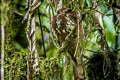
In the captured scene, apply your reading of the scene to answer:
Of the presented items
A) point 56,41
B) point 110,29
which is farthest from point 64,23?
point 110,29

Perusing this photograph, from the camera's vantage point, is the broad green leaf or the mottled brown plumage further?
the broad green leaf

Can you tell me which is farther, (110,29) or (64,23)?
(110,29)

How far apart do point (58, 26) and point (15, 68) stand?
240 mm

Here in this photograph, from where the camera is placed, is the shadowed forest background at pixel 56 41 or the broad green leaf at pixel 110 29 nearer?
the shadowed forest background at pixel 56 41

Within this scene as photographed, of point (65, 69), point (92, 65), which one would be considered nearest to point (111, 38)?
point (92, 65)

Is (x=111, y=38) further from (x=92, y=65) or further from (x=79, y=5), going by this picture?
A: (x=79, y=5)

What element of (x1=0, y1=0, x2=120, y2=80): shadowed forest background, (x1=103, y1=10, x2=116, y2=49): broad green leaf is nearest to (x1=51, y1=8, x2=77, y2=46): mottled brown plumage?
(x1=0, y1=0, x2=120, y2=80): shadowed forest background

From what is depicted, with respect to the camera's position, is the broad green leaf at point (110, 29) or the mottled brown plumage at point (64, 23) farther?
the broad green leaf at point (110, 29)

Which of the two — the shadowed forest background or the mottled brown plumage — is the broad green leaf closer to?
the shadowed forest background

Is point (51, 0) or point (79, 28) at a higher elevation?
point (51, 0)

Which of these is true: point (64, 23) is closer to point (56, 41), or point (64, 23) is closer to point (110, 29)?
point (56, 41)

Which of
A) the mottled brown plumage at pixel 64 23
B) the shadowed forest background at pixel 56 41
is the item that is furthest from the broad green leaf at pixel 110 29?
the mottled brown plumage at pixel 64 23

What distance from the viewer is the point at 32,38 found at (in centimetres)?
87

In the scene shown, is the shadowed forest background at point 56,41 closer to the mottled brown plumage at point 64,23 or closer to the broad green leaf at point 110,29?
the mottled brown plumage at point 64,23
